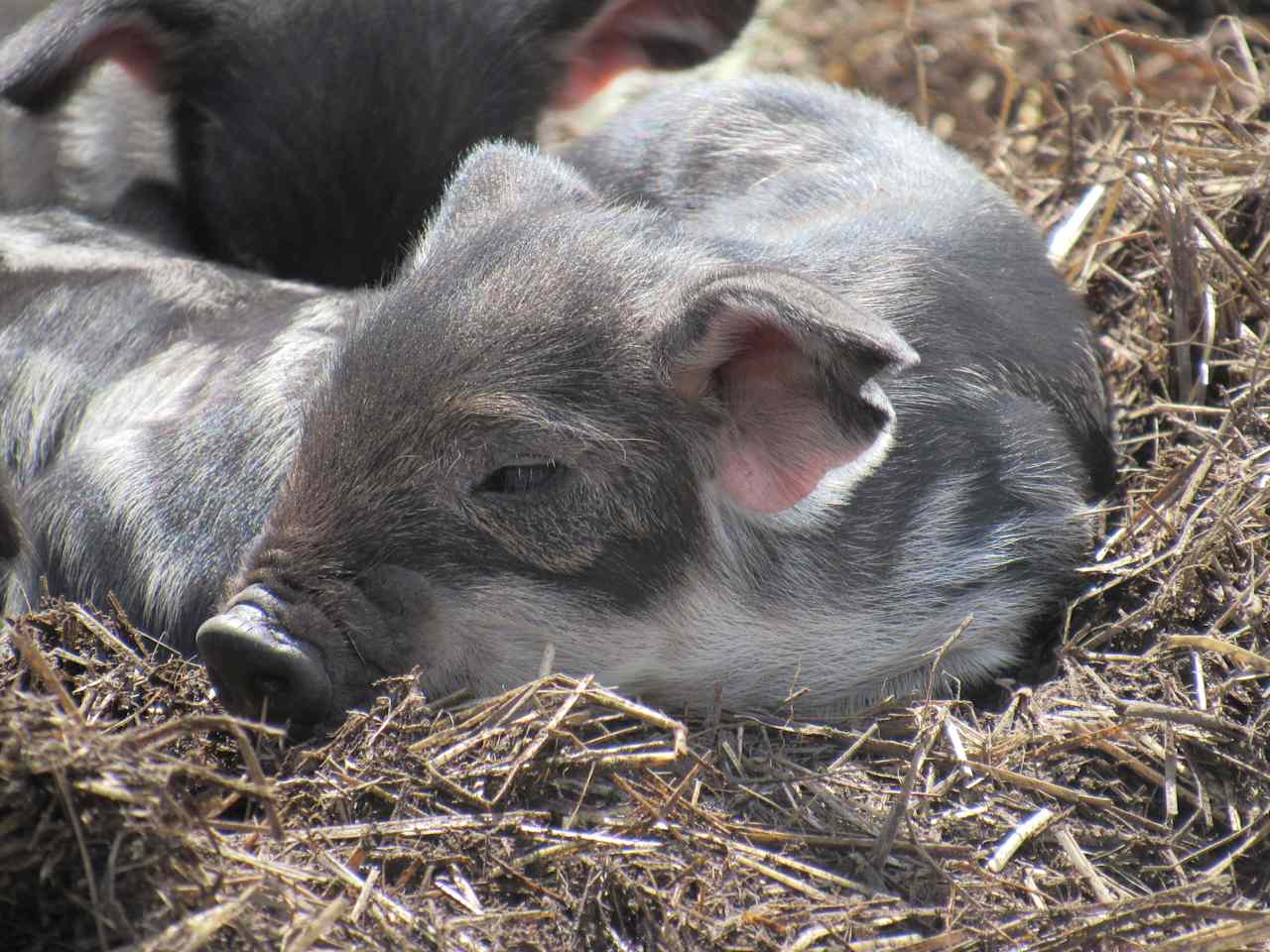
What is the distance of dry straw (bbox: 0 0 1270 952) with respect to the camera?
229cm

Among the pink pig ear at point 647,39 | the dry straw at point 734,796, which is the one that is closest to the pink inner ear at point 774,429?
the dry straw at point 734,796

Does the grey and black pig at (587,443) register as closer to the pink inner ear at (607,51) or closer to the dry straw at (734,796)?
the dry straw at (734,796)

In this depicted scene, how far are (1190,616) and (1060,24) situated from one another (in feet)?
10.0

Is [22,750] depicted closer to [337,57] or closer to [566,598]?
[566,598]

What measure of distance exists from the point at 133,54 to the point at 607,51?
4.39 ft

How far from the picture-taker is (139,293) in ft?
12.9

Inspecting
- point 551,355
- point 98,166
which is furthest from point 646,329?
point 98,166

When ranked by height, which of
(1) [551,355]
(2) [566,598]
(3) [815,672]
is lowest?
(3) [815,672]

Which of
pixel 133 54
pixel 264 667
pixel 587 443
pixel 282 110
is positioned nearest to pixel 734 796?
pixel 587 443

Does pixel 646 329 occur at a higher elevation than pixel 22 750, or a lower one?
higher

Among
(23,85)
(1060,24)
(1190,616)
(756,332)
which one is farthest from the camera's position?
(1060,24)

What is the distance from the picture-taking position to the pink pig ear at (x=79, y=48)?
3.90 metres

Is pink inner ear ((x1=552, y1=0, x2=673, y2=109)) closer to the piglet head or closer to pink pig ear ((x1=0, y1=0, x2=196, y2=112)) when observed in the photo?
pink pig ear ((x1=0, y1=0, x2=196, y2=112))

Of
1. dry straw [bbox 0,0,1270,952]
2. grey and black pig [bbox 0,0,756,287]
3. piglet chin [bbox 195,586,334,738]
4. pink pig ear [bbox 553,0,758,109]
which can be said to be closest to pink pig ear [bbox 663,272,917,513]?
dry straw [bbox 0,0,1270,952]
